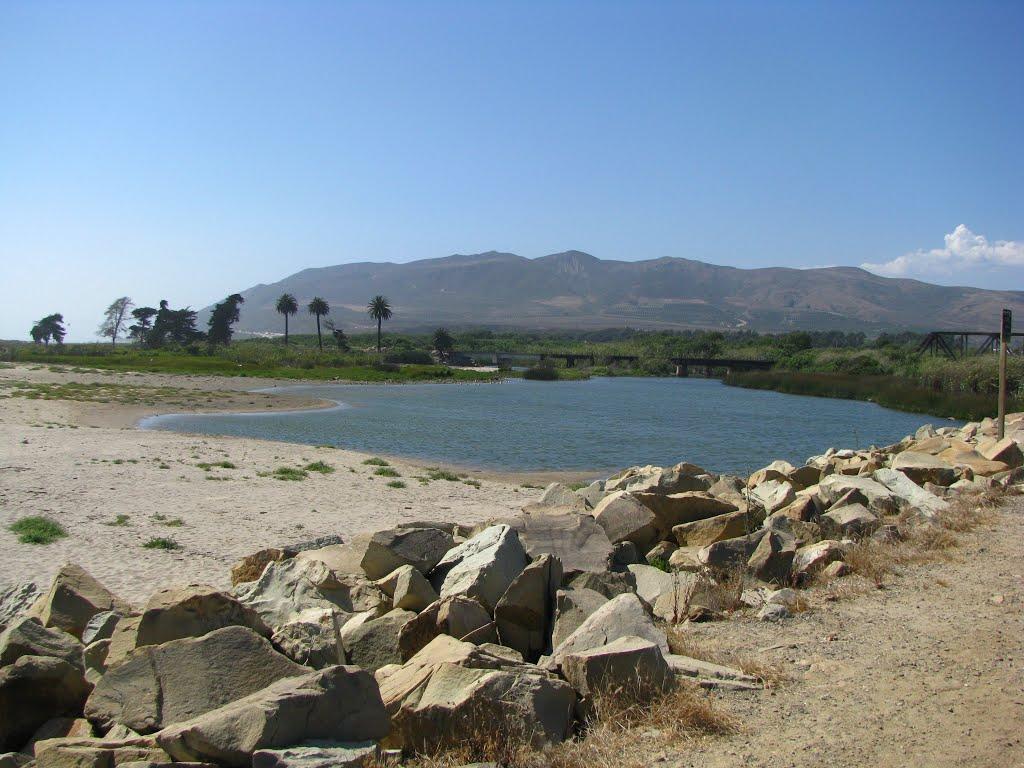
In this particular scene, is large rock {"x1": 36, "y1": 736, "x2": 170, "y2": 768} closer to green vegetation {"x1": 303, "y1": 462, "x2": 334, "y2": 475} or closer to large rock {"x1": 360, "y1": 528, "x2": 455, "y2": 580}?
large rock {"x1": 360, "y1": 528, "x2": 455, "y2": 580}

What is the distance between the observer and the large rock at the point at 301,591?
21.2 ft

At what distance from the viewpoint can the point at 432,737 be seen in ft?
16.1

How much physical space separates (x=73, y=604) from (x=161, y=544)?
236 inches

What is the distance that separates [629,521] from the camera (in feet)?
33.2

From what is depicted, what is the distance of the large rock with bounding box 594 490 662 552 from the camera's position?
10062 millimetres

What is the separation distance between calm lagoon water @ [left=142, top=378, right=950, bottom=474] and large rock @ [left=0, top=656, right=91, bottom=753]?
21266 millimetres

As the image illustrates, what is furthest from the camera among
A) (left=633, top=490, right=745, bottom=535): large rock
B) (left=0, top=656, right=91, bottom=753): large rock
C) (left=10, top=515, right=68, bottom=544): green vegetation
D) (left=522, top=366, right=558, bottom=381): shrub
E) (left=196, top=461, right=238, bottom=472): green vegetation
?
(left=522, top=366, right=558, bottom=381): shrub

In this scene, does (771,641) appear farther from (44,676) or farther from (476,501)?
(476,501)

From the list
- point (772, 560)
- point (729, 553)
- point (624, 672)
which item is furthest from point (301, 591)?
point (772, 560)

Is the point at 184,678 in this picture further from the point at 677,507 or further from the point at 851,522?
the point at 851,522

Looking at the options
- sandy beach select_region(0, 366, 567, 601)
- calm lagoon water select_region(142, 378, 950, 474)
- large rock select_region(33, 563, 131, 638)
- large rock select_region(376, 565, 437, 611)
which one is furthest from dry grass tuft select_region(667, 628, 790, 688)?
calm lagoon water select_region(142, 378, 950, 474)

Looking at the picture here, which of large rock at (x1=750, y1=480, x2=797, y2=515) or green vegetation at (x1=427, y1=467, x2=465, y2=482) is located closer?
large rock at (x1=750, y1=480, x2=797, y2=515)

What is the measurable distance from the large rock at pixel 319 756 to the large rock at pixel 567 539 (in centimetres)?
371

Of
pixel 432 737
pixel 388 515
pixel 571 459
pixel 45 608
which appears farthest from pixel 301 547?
pixel 571 459
